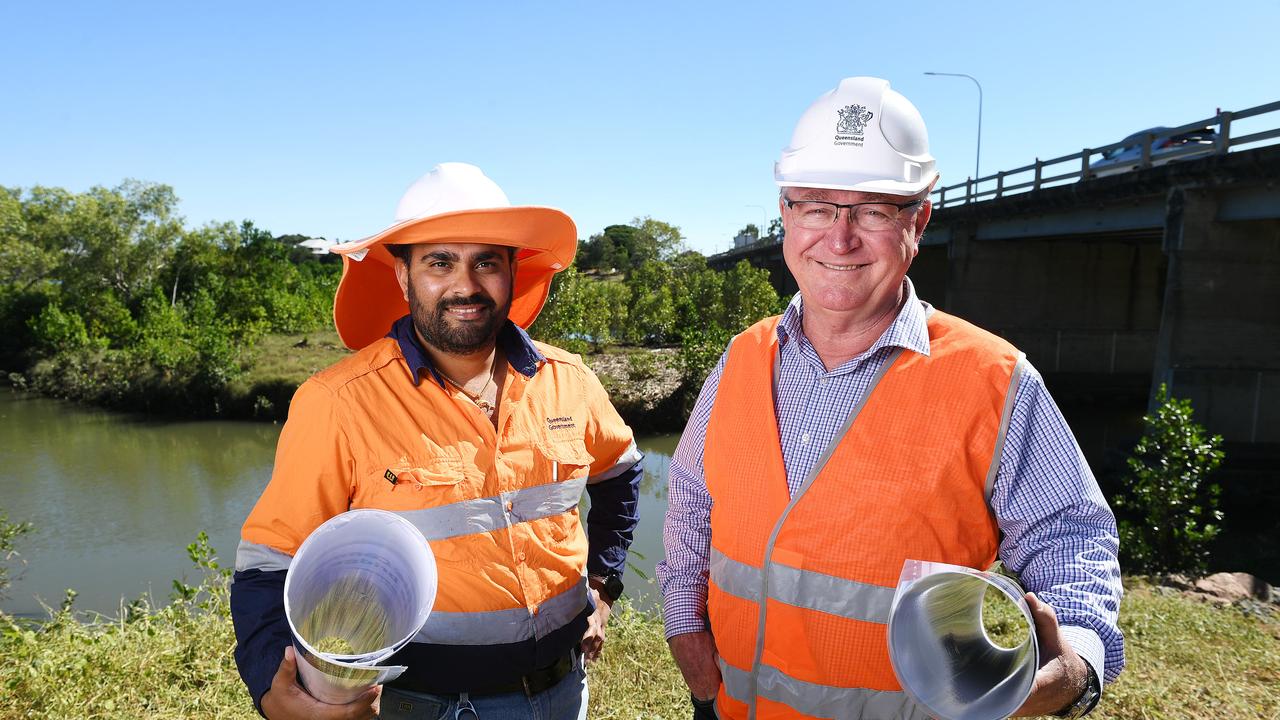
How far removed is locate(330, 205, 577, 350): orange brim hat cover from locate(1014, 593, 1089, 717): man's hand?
1570mm

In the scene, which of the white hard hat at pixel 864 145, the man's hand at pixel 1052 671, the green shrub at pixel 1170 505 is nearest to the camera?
the man's hand at pixel 1052 671

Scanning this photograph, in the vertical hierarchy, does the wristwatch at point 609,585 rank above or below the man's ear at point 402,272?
below

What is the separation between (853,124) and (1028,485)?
0.90m

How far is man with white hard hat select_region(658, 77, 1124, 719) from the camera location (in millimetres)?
1663

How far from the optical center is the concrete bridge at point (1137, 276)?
505 inches

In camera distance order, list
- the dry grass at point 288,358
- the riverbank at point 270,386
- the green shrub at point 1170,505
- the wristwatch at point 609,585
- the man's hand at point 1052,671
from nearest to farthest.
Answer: the man's hand at point 1052,671 < the wristwatch at point 609,585 < the green shrub at point 1170,505 < the riverbank at point 270,386 < the dry grass at point 288,358

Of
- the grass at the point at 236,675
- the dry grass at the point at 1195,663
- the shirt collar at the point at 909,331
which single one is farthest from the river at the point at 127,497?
the shirt collar at the point at 909,331

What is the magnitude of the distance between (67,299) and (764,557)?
45.2 metres

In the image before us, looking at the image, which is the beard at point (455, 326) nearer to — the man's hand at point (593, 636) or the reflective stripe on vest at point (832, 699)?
the man's hand at point (593, 636)

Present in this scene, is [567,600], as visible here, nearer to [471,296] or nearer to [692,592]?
[692,592]

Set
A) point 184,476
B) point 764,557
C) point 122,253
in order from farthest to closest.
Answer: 1. point 122,253
2. point 184,476
3. point 764,557

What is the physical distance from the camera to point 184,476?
715 inches

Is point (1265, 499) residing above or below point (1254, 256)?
below

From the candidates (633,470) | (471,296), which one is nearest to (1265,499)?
(633,470)
